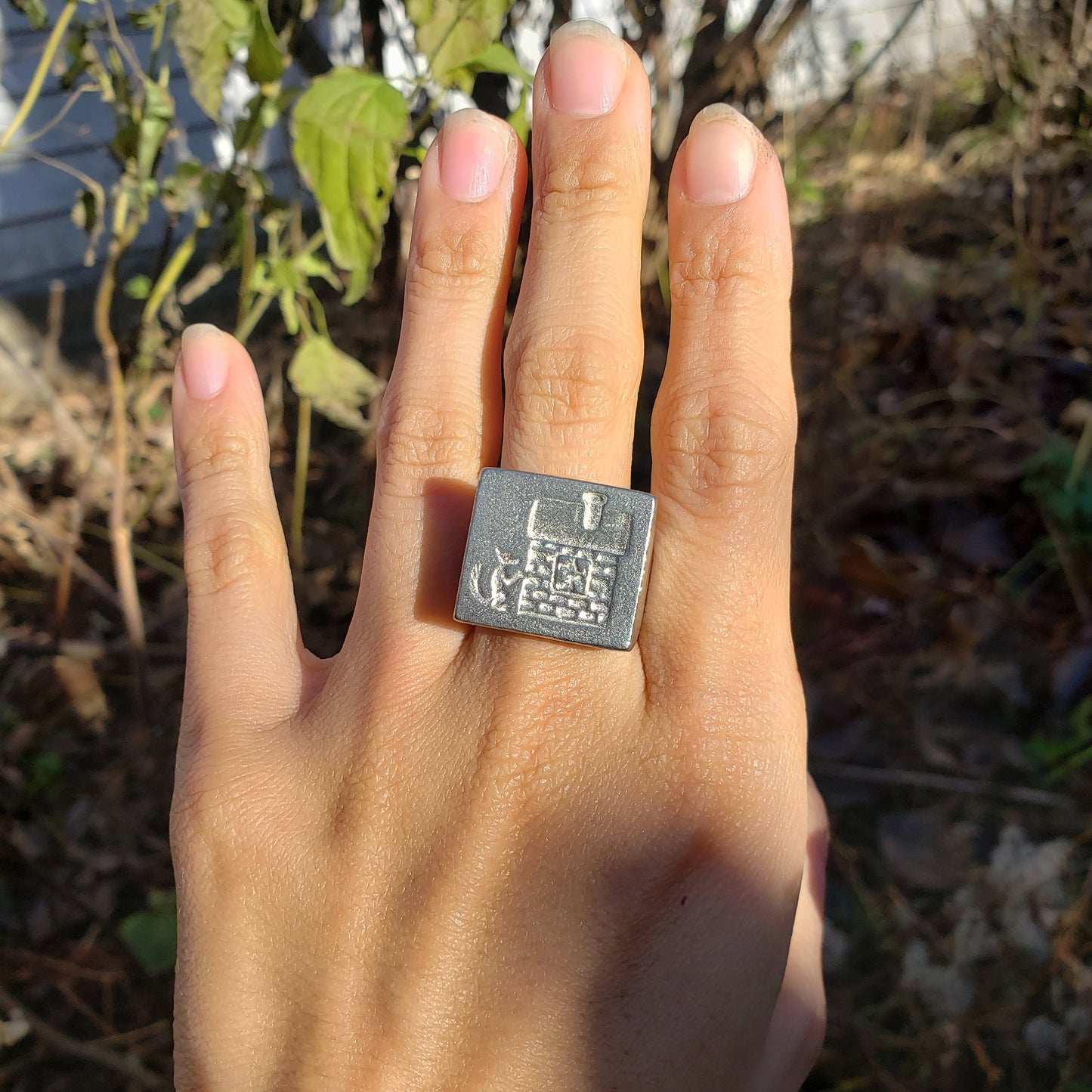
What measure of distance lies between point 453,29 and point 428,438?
1.91ft

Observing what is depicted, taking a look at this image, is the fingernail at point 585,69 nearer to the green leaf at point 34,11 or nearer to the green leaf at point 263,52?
the green leaf at point 263,52

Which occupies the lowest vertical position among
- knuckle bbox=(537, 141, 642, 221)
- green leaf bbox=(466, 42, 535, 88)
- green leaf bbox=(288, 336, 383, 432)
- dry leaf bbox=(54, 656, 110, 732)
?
dry leaf bbox=(54, 656, 110, 732)

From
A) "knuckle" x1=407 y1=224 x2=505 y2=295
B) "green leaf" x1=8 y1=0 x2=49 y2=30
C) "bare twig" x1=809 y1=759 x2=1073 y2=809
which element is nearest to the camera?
"knuckle" x1=407 y1=224 x2=505 y2=295

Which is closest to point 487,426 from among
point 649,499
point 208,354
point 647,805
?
point 649,499

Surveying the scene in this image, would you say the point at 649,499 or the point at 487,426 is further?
the point at 487,426

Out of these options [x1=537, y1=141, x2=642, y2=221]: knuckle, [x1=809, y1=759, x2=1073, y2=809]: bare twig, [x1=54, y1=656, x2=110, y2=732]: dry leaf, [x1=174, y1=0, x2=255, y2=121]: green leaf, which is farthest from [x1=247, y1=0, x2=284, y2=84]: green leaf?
[x1=809, y1=759, x2=1073, y2=809]: bare twig

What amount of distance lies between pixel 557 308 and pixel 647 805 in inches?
27.2

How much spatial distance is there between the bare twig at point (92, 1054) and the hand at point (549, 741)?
922 millimetres

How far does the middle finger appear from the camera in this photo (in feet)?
3.98

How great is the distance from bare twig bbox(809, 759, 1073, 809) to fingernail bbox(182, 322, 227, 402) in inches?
63.9

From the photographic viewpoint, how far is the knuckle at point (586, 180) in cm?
122

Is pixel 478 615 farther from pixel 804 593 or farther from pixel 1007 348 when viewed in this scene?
pixel 1007 348

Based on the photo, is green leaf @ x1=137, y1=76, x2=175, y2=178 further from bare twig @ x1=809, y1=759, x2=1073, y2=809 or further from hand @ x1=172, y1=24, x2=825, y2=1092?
bare twig @ x1=809, y1=759, x2=1073, y2=809

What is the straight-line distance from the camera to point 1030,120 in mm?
2629
